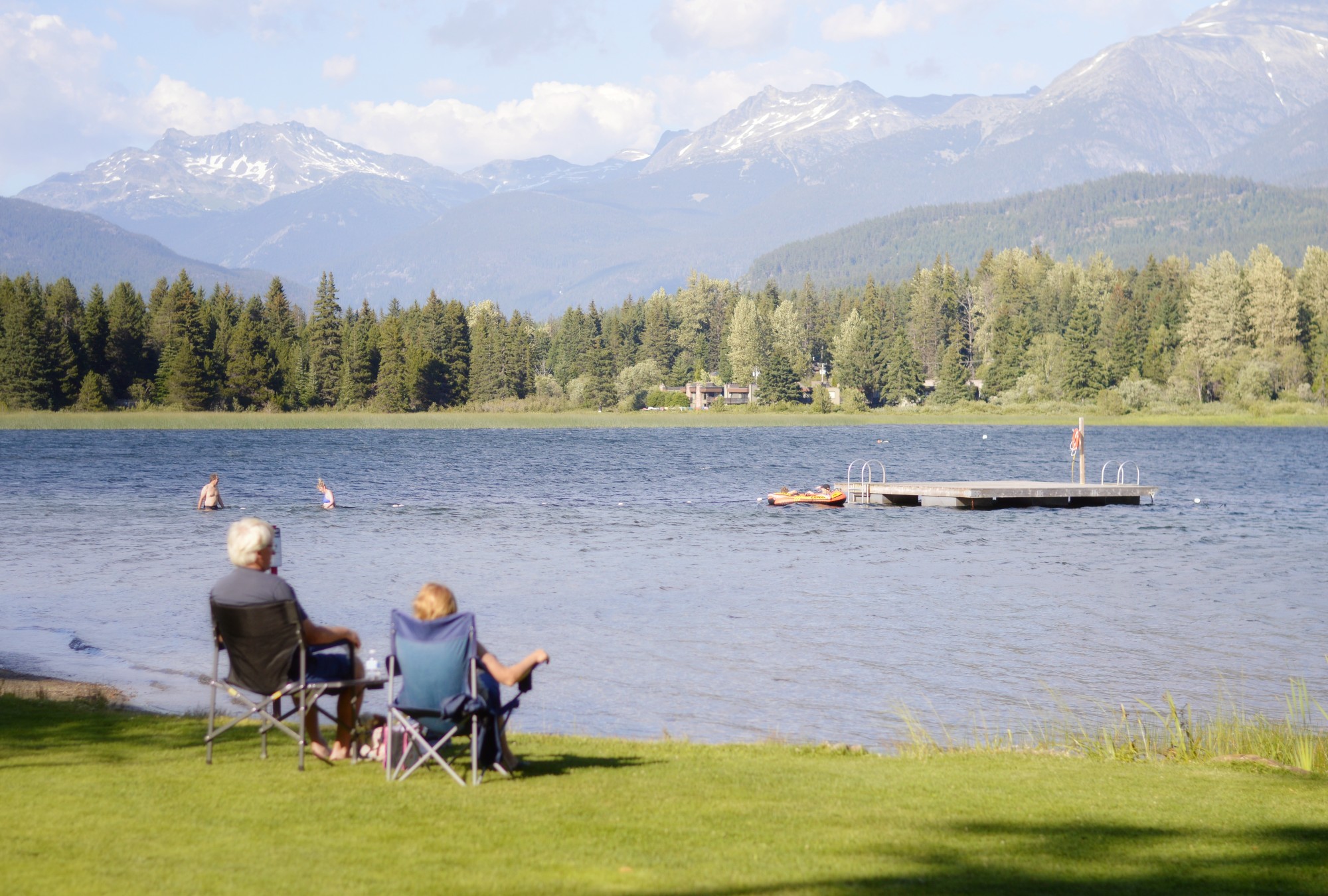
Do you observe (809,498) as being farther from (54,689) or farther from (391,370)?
(391,370)

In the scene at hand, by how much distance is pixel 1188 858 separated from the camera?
6.68 metres

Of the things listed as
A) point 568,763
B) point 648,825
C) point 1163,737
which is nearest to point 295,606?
point 568,763

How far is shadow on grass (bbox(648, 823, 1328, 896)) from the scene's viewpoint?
20.1 feet

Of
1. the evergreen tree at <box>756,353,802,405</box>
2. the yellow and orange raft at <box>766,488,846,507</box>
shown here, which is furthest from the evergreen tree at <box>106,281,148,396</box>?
the yellow and orange raft at <box>766,488,846,507</box>

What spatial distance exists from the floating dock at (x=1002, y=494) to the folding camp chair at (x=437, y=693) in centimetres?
3490

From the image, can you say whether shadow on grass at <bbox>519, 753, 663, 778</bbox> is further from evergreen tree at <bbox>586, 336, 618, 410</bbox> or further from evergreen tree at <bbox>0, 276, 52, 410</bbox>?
evergreen tree at <bbox>586, 336, 618, 410</bbox>

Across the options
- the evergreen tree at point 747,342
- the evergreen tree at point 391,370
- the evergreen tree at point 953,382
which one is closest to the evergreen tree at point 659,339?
the evergreen tree at point 747,342

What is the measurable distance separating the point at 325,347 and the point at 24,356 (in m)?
25.8

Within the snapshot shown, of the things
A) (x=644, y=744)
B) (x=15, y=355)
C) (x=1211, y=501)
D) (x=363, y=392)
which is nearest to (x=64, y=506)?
(x=644, y=744)

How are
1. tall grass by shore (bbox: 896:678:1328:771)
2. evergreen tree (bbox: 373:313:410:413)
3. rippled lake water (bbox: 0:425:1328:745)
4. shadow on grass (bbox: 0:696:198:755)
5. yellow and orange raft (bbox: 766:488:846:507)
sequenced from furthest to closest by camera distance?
evergreen tree (bbox: 373:313:410:413), yellow and orange raft (bbox: 766:488:846:507), rippled lake water (bbox: 0:425:1328:745), tall grass by shore (bbox: 896:678:1328:771), shadow on grass (bbox: 0:696:198:755)

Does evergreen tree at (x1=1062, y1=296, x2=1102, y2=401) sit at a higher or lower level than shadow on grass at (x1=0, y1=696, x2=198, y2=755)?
higher

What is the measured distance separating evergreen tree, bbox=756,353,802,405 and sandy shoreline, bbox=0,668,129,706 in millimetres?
119046

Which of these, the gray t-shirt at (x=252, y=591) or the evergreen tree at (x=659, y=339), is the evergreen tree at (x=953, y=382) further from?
the gray t-shirt at (x=252, y=591)

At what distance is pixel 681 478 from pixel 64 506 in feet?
88.6
